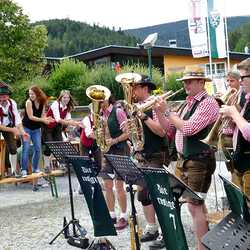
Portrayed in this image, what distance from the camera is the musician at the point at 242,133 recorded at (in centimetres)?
400

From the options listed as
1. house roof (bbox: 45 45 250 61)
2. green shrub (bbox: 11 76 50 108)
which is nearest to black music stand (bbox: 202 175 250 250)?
green shrub (bbox: 11 76 50 108)

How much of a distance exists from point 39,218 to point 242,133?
14.5 feet

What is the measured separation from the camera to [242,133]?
159 inches

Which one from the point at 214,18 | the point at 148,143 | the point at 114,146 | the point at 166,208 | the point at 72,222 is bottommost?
the point at 72,222

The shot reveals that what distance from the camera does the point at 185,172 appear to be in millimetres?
4848

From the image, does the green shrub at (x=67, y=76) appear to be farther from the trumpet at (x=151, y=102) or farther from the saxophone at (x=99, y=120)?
the trumpet at (x=151, y=102)

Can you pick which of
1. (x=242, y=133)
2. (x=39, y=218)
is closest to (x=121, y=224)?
(x=39, y=218)

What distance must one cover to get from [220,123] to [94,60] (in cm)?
3085

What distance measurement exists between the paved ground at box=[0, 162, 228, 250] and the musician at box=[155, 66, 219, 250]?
1095mm

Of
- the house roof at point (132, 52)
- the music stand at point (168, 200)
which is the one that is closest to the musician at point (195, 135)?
the music stand at point (168, 200)

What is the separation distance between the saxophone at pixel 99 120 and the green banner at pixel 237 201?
3.21m

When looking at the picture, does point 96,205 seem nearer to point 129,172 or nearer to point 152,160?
point 152,160

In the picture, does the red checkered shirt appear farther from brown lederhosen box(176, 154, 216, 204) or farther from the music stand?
the music stand

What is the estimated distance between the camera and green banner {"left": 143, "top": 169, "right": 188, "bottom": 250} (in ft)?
12.7
